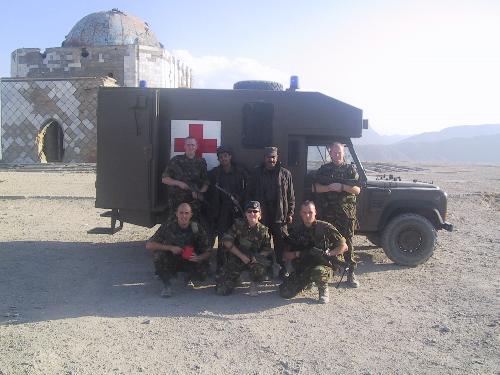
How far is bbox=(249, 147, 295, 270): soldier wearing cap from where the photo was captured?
5715 millimetres

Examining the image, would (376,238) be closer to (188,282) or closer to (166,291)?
(188,282)

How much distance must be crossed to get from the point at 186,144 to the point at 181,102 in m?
0.83

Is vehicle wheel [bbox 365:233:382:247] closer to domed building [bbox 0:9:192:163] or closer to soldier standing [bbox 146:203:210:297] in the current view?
soldier standing [bbox 146:203:210:297]

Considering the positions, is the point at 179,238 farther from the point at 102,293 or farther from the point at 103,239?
the point at 103,239

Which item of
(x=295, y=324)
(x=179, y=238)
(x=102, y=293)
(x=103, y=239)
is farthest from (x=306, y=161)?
(x=103, y=239)

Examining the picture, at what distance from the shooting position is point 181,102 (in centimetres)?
652

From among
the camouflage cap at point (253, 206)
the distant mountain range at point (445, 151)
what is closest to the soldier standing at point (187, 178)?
the camouflage cap at point (253, 206)

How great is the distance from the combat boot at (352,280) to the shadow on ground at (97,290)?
68 centimetres

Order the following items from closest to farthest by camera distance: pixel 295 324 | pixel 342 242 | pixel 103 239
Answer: pixel 295 324 < pixel 342 242 < pixel 103 239

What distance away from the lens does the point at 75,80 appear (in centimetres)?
2180

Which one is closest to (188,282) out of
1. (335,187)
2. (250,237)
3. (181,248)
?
(181,248)

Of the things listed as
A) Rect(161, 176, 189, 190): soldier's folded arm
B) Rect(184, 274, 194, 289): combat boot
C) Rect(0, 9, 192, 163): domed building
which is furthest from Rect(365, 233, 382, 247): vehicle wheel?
Rect(0, 9, 192, 163): domed building

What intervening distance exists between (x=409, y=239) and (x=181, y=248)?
329 centimetres

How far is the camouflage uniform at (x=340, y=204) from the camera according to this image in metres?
5.89
